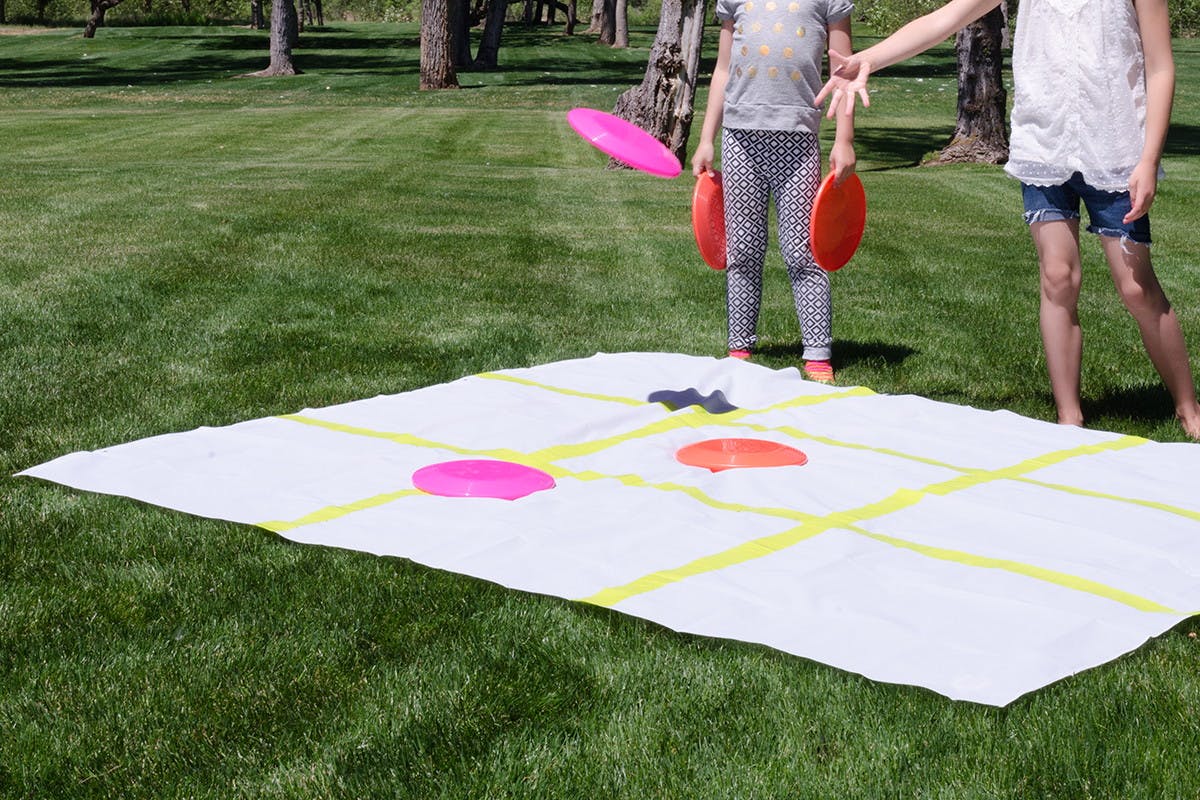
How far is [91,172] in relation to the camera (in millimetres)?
13641

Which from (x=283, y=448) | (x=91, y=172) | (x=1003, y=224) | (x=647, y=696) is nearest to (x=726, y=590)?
(x=647, y=696)

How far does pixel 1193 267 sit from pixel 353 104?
2060 centimetres

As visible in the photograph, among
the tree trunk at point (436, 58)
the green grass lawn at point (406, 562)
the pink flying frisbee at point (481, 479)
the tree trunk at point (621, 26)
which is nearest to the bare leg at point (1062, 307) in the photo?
the green grass lawn at point (406, 562)

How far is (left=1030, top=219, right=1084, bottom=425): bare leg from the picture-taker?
486 centimetres

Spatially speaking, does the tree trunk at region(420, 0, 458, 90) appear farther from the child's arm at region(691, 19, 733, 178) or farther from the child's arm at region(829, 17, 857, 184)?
the child's arm at region(829, 17, 857, 184)

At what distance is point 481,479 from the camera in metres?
4.15

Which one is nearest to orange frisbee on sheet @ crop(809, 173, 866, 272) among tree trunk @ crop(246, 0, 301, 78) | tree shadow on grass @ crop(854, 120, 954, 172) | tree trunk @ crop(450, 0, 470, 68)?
tree shadow on grass @ crop(854, 120, 954, 172)

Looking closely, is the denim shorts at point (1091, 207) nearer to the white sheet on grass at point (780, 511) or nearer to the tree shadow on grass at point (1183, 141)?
the white sheet on grass at point (780, 511)

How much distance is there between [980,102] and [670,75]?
473cm

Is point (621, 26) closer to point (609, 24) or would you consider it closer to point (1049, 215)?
point (609, 24)

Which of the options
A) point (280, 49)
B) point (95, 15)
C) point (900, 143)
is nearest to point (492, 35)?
point (280, 49)

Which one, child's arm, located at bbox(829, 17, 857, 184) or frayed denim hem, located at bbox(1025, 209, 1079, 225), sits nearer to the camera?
frayed denim hem, located at bbox(1025, 209, 1079, 225)

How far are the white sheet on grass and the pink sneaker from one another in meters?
0.31

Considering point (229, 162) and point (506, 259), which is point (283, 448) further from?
point (229, 162)
